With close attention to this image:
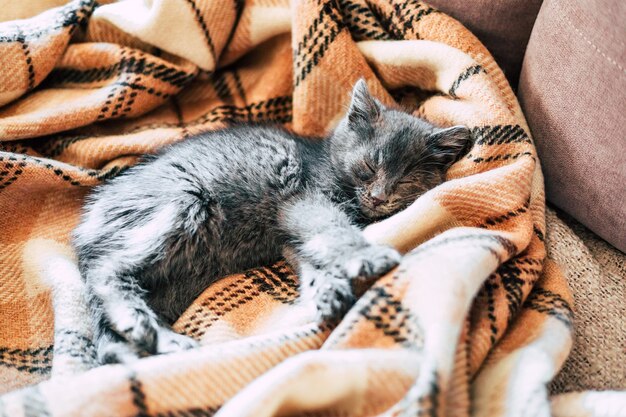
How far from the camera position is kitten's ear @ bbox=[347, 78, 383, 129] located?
137 centimetres

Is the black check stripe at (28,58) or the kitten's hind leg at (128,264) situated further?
the black check stripe at (28,58)

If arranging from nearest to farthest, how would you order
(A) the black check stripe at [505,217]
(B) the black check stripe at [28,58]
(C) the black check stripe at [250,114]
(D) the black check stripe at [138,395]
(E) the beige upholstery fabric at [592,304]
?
(D) the black check stripe at [138,395] → (E) the beige upholstery fabric at [592,304] → (A) the black check stripe at [505,217] → (B) the black check stripe at [28,58] → (C) the black check stripe at [250,114]

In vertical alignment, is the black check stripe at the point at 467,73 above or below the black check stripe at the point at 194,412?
above

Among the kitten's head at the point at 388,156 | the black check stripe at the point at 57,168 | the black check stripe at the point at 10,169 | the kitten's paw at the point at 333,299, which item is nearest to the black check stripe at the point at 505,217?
the kitten's head at the point at 388,156

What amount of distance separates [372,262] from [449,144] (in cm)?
43

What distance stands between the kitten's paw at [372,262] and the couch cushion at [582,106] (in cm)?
49

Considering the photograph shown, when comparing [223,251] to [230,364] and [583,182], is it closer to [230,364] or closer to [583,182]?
[230,364]

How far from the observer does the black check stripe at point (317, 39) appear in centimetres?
144

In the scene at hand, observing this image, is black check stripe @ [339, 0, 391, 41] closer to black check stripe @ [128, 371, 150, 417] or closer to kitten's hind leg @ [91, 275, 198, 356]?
kitten's hind leg @ [91, 275, 198, 356]

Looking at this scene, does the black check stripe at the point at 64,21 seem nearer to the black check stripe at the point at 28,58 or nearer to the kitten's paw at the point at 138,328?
the black check stripe at the point at 28,58

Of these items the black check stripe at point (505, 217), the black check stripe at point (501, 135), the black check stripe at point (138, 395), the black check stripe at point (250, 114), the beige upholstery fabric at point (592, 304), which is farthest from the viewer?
the black check stripe at point (250, 114)

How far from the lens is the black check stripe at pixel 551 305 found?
997 mm

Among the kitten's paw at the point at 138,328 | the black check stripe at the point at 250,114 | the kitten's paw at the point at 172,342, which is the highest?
the black check stripe at the point at 250,114

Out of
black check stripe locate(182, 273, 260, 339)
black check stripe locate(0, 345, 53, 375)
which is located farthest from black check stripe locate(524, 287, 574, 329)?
black check stripe locate(0, 345, 53, 375)
